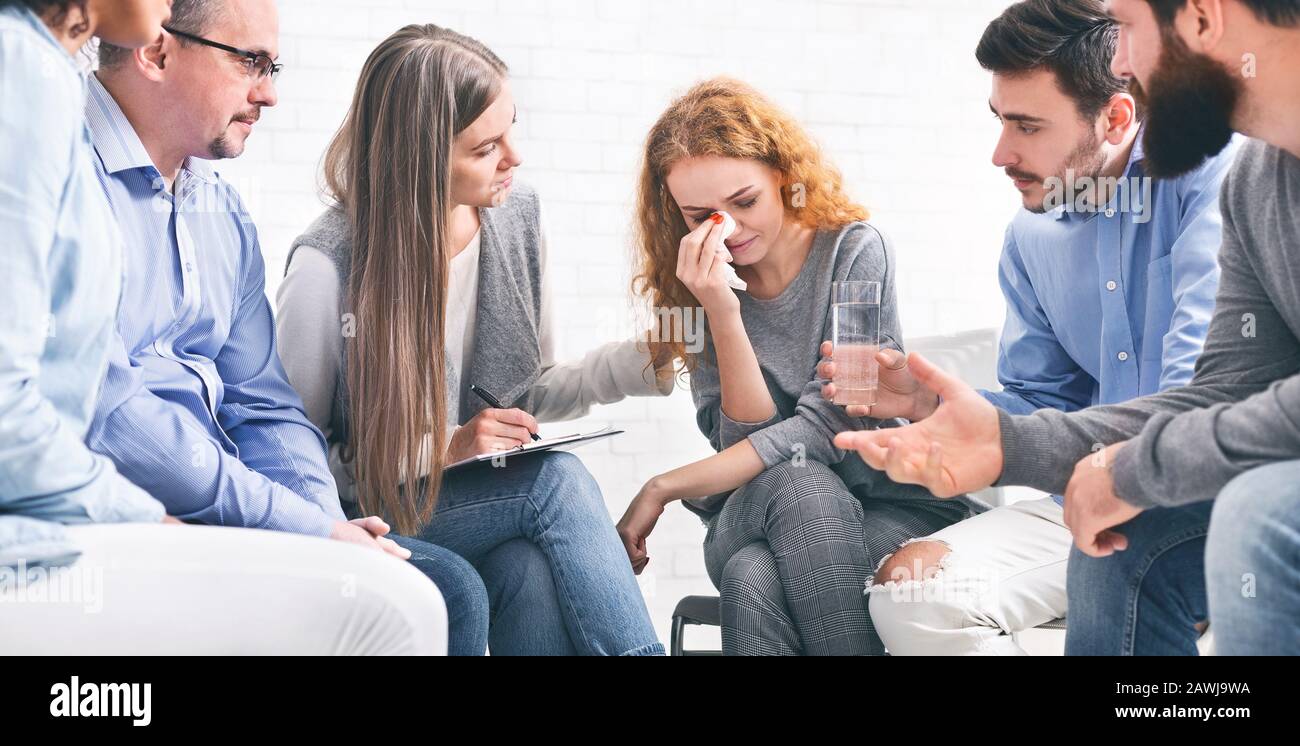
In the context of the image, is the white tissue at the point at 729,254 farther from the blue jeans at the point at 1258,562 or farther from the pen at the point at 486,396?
the blue jeans at the point at 1258,562

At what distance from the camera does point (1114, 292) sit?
1765mm

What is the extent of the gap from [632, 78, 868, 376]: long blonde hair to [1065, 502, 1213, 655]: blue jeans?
82 cm

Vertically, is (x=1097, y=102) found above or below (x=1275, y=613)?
above

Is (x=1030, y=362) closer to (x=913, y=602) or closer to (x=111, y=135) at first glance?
(x=913, y=602)

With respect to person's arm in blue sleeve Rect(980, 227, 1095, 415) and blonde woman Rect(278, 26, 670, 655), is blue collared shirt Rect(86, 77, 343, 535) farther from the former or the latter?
person's arm in blue sleeve Rect(980, 227, 1095, 415)

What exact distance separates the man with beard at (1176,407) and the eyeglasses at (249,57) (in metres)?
0.97

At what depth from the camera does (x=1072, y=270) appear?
1.84 m

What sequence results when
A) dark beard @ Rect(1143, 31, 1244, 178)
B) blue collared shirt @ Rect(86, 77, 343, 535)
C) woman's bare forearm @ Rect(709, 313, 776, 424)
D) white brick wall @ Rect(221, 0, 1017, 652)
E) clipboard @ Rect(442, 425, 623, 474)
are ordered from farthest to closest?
1. white brick wall @ Rect(221, 0, 1017, 652)
2. woman's bare forearm @ Rect(709, 313, 776, 424)
3. clipboard @ Rect(442, 425, 623, 474)
4. blue collared shirt @ Rect(86, 77, 343, 535)
5. dark beard @ Rect(1143, 31, 1244, 178)

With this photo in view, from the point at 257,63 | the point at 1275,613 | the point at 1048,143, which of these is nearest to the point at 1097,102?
the point at 1048,143

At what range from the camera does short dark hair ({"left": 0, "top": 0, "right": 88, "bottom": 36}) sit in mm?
1108

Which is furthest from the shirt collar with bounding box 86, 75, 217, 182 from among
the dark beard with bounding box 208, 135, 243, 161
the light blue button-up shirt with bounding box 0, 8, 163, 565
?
the light blue button-up shirt with bounding box 0, 8, 163, 565

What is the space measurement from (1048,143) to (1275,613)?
103 cm

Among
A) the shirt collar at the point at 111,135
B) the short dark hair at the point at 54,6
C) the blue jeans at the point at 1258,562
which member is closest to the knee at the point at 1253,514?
the blue jeans at the point at 1258,562
